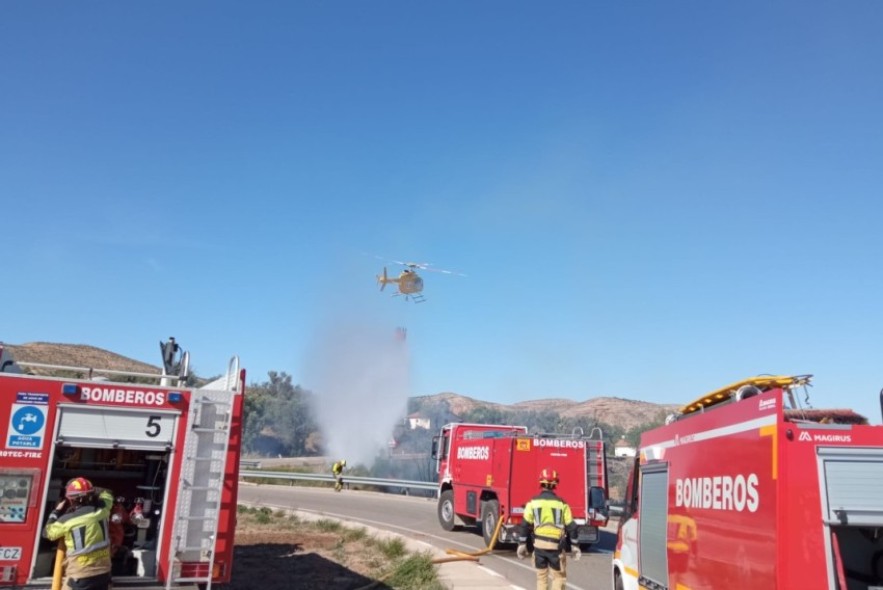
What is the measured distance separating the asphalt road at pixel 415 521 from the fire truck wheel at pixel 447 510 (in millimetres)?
238

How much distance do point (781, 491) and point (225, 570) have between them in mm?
5211

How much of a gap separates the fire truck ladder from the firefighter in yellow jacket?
711mm

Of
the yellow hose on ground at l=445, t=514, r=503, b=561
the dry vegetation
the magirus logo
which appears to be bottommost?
the dry vegetation

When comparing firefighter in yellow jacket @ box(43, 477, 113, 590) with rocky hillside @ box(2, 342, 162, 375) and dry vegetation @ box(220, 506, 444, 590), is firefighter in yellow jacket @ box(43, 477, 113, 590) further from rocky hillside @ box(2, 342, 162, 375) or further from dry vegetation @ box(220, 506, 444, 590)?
rocky hillside @ box(2, 342, 162, 375)

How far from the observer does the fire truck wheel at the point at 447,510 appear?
18750mm

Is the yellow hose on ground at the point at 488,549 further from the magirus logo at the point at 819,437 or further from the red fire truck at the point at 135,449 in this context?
the magirus logo at the point at 819,437

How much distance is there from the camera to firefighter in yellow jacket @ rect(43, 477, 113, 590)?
6121mm

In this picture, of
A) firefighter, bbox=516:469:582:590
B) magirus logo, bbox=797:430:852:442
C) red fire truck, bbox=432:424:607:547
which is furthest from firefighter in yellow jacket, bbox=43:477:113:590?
red fire truck, bbox=432:424:607:547

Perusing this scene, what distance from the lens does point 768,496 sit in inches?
185

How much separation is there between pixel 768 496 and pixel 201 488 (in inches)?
200

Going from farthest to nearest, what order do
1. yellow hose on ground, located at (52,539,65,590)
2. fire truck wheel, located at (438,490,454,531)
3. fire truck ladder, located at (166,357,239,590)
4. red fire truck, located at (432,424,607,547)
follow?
fire truck wheel, located at (438,490,454,531)
red fire truck, located at (432,424,607,547)
fire truck ladder, located at (166,357,239,590)
yellow hose on ground, located at (52,539,65,590)

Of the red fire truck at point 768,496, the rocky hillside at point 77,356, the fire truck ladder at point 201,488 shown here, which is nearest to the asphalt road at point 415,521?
the red fire truck at point 768,496

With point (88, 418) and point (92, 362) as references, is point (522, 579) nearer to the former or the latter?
point (88, 418)

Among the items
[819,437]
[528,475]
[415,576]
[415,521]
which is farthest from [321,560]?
[819,437]
